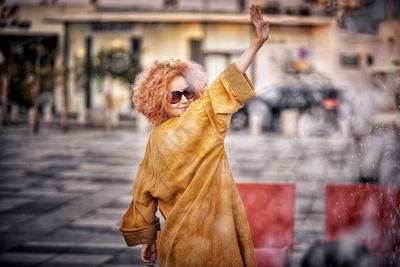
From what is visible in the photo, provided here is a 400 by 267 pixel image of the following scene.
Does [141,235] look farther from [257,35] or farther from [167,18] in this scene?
[167,18]

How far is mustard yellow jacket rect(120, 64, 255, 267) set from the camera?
7.84 ft

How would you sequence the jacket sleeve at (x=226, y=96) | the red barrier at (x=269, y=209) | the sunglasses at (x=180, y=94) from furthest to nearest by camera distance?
the red barrier at (x=269, y=209), the sunglasses at (x=180, y=94), the jacket sleeve at (x=226, y=96)

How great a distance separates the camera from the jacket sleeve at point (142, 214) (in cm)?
262

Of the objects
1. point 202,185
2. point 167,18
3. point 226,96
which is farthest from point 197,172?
point 167,18

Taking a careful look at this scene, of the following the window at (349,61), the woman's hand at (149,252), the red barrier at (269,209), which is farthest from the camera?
the window at (349,61)

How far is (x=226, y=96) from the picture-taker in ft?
7.84

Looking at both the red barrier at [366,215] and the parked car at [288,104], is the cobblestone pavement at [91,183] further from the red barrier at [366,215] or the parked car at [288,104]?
the parked car at [288,104]

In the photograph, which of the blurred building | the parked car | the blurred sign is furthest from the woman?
the blurred sign

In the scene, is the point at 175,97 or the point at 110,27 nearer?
the point at 175,97

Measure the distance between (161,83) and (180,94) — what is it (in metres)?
0.09

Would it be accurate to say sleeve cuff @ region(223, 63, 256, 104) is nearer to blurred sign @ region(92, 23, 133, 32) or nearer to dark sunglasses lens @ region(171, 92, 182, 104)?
dark sunglasses lens @ region(171, 92, 182, 104)

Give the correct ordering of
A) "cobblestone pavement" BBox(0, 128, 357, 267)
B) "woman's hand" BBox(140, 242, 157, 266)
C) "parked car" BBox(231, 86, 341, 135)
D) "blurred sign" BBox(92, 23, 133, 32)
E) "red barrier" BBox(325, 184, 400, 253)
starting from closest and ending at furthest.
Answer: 1. "woman's hand" BBox(140, 242, 157, 266)
2. "red barrier" BBox(325, 184, 400, 253)
3. "cobblestone pavement" BBox(0, 128, 357, 267)
4. "parked car" BBox(231, 86, 341, 135)
5. "blurred sign" BBox(92, 23, 133, 32)

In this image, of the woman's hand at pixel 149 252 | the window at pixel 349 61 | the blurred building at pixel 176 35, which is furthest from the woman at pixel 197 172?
the blurred building at pixel 176 35

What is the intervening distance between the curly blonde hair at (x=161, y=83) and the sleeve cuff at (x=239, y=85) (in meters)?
0.28
